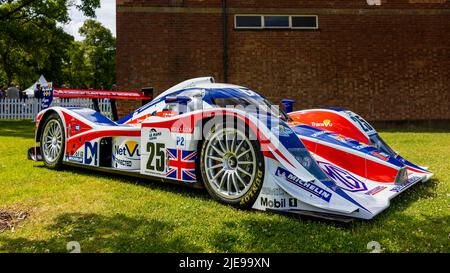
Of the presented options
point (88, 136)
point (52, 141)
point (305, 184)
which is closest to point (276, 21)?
point (52, 141)

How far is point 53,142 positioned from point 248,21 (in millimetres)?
8722

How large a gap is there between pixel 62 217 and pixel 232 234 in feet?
5.10

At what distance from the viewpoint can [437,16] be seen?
13.5 meters

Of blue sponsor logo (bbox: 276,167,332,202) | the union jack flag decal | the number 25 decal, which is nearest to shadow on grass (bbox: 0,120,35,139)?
the number 25 decal

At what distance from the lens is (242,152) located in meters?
3.66

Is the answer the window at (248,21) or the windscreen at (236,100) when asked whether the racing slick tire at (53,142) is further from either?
the window at (248,21)

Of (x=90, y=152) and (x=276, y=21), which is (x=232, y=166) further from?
(x=276, y=21)

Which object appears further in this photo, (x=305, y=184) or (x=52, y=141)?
(x=52, y=141)

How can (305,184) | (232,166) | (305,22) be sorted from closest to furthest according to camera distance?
(305,184) → (232,166) → (305,22)

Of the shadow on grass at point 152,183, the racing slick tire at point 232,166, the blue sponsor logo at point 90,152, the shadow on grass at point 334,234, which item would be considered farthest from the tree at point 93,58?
the shadow on grass at point 334,234

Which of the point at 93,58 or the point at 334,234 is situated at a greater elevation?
the point at 93,58

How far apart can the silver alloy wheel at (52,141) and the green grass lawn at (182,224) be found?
3.69 feet

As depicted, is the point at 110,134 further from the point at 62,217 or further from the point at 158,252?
the point at 158,252
